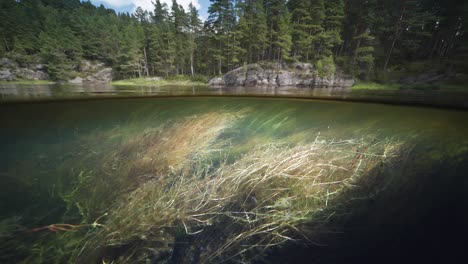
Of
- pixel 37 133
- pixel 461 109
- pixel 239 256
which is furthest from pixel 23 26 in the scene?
pixel 461 109

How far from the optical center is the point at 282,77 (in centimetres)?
1988

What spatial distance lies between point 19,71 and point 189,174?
28458 mm

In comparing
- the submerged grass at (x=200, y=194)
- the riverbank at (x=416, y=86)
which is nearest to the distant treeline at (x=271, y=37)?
the riverbank at (x=416, y=86)

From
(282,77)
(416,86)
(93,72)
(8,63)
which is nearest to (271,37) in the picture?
(282,77)

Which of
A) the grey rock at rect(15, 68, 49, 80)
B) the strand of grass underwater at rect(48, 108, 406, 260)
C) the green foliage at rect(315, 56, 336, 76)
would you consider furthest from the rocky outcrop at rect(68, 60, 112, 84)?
the green foliage at rect(315, 56, 336, 76)

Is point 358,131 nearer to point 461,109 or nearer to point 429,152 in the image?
point 429,152

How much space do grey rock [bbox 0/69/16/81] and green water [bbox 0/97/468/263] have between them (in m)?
17.1

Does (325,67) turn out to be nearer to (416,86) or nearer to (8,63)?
(416,86)

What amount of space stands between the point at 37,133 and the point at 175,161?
20.6ft

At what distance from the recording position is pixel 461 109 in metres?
7.14

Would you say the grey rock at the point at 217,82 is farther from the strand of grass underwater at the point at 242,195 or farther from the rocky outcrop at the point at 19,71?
the strand of grass underwater at the point at 242,195

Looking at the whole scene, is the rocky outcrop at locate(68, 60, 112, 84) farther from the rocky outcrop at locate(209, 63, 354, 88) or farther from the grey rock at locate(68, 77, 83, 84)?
the rocky outcrop at locate(209, 63, 354, 88)

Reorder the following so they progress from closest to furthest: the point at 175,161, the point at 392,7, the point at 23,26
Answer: the point at 175,161, the point at 392,7, the point at 23,26

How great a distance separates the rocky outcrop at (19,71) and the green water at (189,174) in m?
15.5
